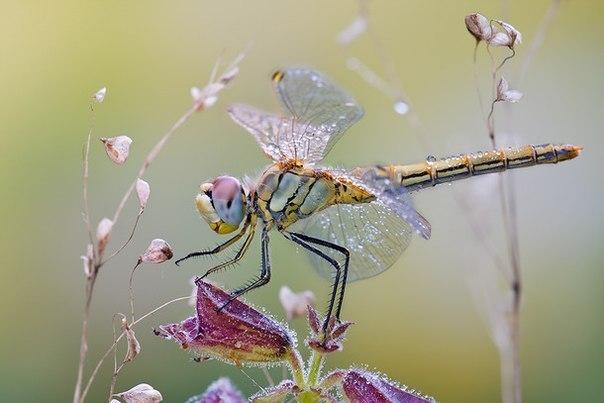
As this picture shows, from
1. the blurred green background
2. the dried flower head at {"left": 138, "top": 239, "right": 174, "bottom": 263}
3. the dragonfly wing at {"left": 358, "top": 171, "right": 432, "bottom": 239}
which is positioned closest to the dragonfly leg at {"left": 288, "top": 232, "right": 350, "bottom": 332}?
the dragonfly wing at {"left": 358, "top": 171, "right": 432, "bottom": 239}

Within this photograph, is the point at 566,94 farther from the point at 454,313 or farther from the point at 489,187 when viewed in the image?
the point at 489,187

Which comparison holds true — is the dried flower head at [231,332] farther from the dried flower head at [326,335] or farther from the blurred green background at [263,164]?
the blurred green background at [263,164]

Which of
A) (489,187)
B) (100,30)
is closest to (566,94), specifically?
(100,30)

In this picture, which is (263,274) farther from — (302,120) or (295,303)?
(302,120)

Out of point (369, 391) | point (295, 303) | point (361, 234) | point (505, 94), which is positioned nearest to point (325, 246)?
point (361, 234)

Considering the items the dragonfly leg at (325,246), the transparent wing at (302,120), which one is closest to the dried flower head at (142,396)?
the dragonfly leg at (325,246)
